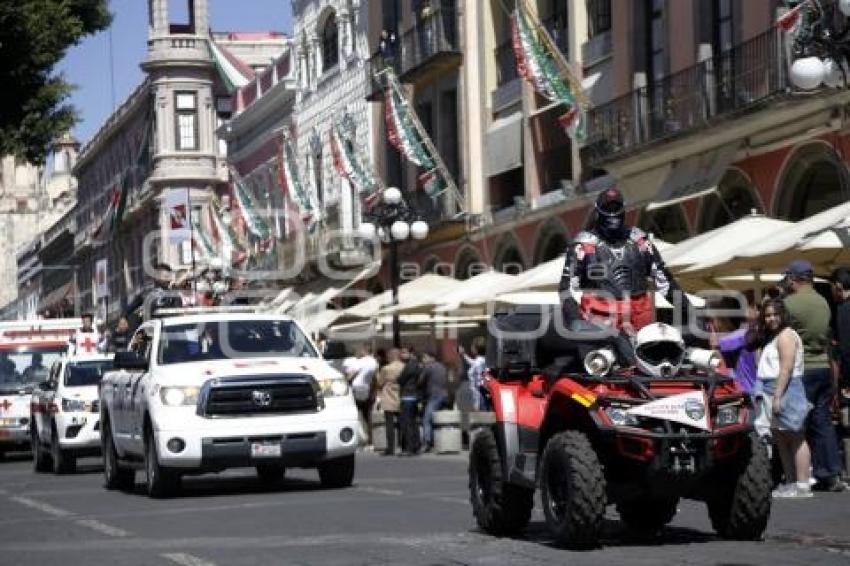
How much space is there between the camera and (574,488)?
11281 mm

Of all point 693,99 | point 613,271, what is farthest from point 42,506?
point 693,99

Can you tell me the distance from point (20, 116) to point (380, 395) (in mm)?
7297

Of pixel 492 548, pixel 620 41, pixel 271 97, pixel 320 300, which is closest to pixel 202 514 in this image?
pixel 492 548

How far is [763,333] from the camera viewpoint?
16609mm

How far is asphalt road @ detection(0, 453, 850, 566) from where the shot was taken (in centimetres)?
1151

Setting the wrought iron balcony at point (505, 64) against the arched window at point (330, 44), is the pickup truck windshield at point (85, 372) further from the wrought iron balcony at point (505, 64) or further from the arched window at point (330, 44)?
the arched window at point (330, 44)

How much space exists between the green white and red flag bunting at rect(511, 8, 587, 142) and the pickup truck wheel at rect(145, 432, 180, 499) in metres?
15.9

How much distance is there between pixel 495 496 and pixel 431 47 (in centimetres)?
3191

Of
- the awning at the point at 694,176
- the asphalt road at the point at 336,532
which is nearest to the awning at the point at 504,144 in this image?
the awning at the point at 694,176

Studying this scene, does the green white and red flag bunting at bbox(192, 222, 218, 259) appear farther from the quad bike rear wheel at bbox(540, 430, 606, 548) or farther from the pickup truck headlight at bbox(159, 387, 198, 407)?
the quad bike rear wheel at bbox(540, 430, 606, 548)

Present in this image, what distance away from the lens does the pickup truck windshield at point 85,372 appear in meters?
28.1

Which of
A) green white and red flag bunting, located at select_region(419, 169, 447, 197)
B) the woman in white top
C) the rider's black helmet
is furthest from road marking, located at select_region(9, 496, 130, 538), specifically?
green white and red flag bunting, located at select_region(419, 169, 447, 197)

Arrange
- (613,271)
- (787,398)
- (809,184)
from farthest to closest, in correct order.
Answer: (809,184) < (787,398) < (613,271)

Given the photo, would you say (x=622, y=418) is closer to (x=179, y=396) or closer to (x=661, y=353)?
(x=661, y=353)
